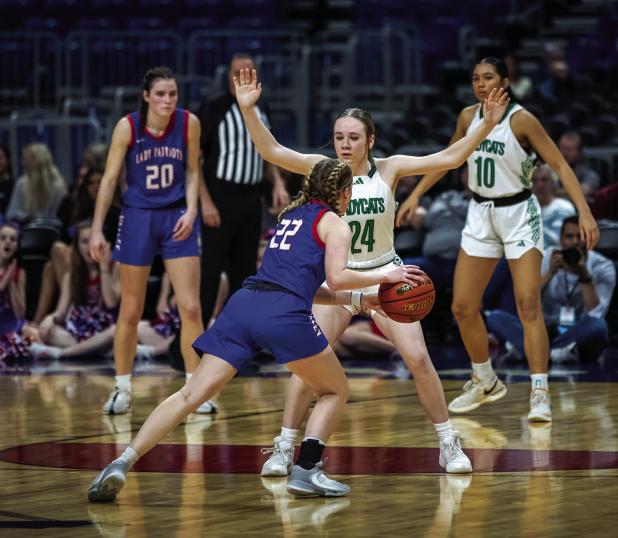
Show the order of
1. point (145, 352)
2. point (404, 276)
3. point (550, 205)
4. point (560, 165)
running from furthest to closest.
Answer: point (550, 205) → point (145, 352) → point (560, 165) → point (404, 276)

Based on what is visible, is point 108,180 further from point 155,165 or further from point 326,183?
point 326,183

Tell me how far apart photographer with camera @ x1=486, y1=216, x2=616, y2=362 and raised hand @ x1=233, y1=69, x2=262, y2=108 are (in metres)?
4.72

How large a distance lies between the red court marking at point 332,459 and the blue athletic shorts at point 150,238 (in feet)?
4.69

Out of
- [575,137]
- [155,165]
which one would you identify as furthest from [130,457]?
[575,137]

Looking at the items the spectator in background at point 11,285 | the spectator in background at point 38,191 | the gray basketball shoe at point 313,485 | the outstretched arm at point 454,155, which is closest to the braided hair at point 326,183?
the outstretched arm at point 454,155

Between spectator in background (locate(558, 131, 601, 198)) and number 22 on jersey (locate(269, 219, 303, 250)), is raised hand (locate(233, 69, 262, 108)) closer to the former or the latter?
number 22 on jersey (locate(269, 219, 303, 250))

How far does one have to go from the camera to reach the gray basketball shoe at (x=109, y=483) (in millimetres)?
5543

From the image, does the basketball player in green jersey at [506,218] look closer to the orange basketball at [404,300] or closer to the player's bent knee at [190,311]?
the player's bent knee at [190,311]

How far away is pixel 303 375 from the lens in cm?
580

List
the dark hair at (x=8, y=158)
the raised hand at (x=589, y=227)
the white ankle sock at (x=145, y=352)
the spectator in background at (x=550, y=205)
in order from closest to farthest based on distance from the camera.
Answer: the raised hand at (x=589, y=227)
the white ankle sock at (x=145, y=352)
the spectator in background at (x=550, y=205)
the dark hair at (x=8, y=158)

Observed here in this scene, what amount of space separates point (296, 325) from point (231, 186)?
447 cm

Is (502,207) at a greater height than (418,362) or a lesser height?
greater

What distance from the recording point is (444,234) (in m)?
12.0

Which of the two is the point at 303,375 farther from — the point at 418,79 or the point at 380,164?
the point at 418,79
